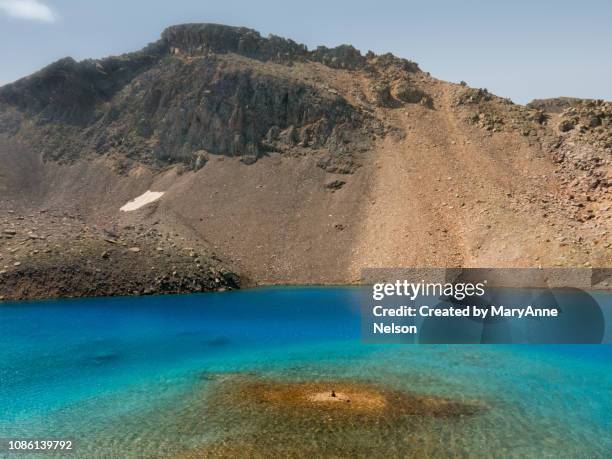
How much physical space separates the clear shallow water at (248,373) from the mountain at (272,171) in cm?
1763

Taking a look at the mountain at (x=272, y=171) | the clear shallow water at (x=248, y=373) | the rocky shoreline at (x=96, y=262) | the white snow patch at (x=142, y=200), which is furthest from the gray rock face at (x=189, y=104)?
the clear shallow water at (x=248, y=373)

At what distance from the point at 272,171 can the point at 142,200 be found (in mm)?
17900

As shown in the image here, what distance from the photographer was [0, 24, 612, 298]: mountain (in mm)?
49938

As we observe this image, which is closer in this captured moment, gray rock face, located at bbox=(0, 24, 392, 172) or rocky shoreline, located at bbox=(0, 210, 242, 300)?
rocky shoreline, located at bbox=(0, 210, 242, 300)

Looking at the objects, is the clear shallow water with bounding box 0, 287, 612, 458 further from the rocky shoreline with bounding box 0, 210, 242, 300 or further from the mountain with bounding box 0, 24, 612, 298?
the mountain with bounding box 0, 24, 612, 298

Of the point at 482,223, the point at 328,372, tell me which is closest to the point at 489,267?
the point at 482,223

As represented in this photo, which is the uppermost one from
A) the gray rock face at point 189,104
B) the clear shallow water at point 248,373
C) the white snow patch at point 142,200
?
the gray rock face at point 189,104

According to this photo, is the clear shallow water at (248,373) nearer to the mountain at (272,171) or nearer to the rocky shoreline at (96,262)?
the rocky shoreline at (96,262)

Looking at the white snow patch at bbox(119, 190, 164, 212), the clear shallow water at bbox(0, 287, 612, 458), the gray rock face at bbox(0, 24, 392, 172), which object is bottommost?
the clear shallow water at bbox(0, 287, 612, 458)

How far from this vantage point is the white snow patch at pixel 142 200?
6638cm

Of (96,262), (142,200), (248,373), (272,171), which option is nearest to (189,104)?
(142,200)

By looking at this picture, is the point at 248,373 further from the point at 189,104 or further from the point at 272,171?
the point at 189,104

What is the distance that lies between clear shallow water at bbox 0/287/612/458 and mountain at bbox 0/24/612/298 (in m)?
17.6

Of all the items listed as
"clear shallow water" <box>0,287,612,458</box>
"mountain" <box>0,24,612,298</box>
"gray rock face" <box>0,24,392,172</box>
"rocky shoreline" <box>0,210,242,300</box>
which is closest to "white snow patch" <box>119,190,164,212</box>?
"mountain" <box>0,24,612,298</box>
